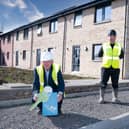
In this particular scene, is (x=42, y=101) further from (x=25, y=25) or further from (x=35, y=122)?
(x=25, y=25)

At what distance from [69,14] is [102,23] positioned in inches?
165

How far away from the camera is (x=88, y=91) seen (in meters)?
9.98

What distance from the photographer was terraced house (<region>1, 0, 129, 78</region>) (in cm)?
1709

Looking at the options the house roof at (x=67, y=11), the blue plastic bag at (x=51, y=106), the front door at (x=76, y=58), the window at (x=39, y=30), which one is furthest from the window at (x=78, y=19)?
the blue plastic bag at (x=51, y=106)

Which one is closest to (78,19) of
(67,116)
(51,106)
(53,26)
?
(53,26)

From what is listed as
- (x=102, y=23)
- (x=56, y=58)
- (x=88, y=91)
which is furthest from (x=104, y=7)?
(x=88, y=91)

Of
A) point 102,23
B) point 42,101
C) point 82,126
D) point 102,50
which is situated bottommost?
point 82,126

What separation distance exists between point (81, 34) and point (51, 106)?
14.8m

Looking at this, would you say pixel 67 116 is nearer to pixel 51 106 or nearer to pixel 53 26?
pixel 51 106

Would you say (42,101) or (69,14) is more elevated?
(69,14)

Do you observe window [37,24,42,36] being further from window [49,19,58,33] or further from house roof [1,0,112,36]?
window [49,19,58,33]

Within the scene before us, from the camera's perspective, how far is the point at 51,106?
596cm

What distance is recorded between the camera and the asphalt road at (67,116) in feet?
17.6

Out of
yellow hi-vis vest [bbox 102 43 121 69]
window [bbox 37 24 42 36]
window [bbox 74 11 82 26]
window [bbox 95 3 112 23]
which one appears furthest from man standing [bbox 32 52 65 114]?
window [bbox 37 24 42 36]
